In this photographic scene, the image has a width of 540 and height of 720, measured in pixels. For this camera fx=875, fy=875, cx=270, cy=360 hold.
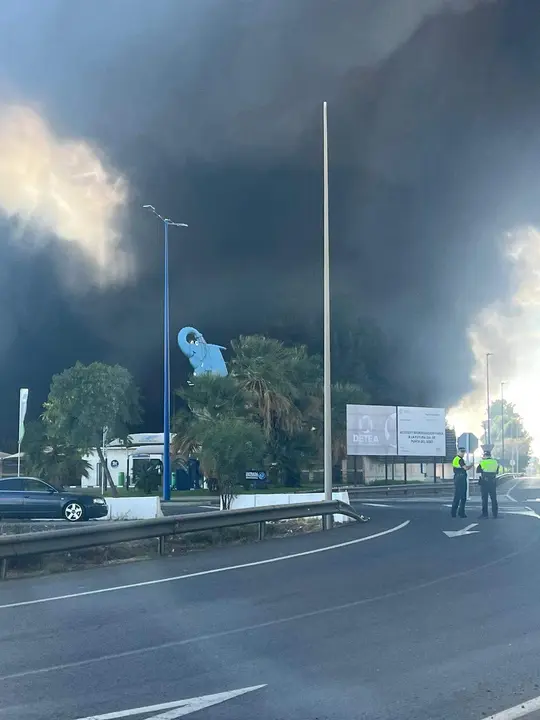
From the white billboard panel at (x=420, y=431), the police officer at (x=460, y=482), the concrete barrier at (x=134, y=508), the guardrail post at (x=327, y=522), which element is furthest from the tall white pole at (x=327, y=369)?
the white billboard panel at (x=420, y=431)

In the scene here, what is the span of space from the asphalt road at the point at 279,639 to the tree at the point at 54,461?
38.0 metres

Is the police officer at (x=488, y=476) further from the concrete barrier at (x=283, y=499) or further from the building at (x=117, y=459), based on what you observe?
the building at (x=117, y=459)

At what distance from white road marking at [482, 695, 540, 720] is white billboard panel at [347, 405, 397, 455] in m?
47.2

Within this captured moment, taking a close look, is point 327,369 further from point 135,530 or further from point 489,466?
point 135,530

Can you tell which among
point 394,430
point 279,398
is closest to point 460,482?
point 279,398

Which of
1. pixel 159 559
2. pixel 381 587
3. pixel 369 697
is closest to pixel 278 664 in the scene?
pixel 369 697

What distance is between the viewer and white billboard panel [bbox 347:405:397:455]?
53.8 m

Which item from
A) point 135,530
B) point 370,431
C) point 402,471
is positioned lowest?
point 402,471

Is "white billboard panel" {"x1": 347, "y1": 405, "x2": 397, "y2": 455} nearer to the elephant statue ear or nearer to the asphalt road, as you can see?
the elephant statue ear

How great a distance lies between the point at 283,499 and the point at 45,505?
24.0ft

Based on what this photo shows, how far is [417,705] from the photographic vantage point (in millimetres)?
6152

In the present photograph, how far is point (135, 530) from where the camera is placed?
1505 cm

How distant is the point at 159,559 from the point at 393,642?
25.5ft

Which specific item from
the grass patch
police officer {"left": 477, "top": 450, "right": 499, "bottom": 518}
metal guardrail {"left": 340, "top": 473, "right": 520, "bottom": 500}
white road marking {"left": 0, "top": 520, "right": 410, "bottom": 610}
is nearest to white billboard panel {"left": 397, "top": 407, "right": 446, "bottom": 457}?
metal guardrail {"left": 340, "top": 473, "right": 520, "bottom": 500}
